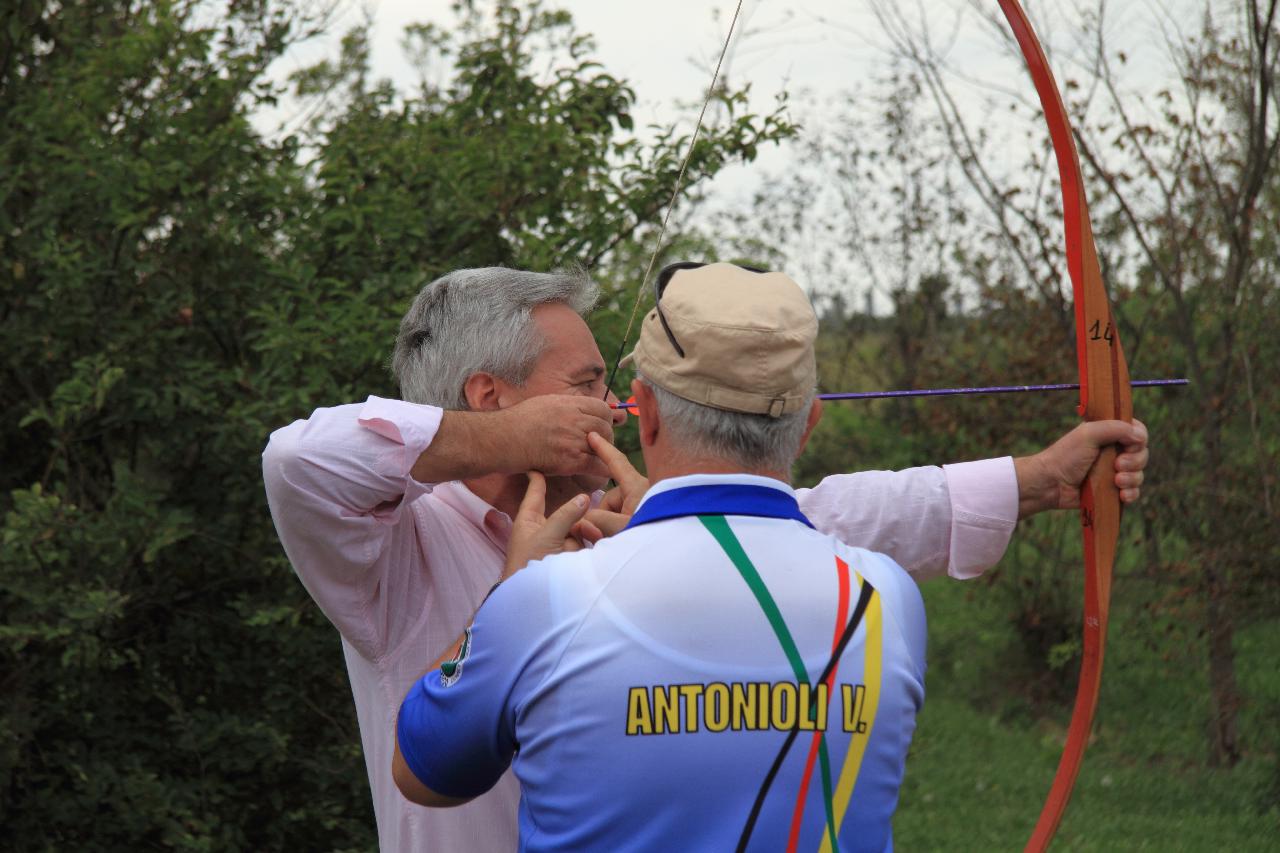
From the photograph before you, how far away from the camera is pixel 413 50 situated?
24.7 ft

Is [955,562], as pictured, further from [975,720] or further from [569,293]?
[975,720]

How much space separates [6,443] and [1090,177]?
5205 mm

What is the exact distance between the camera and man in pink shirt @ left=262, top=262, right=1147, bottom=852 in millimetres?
1923

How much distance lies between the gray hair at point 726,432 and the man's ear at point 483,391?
0.72 metres

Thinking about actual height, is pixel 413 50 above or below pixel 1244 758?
above

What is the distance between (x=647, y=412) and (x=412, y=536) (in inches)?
25.4

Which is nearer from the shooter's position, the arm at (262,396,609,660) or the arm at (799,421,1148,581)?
the arm at (262,396,609,660)

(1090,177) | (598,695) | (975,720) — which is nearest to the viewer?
(598,695)

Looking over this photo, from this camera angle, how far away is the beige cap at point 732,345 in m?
1.53

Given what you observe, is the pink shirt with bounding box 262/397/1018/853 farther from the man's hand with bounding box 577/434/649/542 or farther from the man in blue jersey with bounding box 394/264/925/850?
the man in blue jersey with bounding box 394/264/925/850

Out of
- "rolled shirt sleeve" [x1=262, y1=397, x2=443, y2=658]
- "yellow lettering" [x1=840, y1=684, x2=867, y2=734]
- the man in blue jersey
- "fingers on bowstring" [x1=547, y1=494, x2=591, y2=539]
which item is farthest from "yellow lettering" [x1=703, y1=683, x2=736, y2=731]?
"rolled shirt sleeve" [x1=262, y1=397, x2=443, y2=658]

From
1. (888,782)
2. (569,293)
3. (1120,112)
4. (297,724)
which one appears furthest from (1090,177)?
(888,782)

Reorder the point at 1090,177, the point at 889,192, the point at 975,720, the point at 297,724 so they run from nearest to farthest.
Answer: the point at 297,724 < the point at 1090,177 < the point at 975,720 < the point at 889,192

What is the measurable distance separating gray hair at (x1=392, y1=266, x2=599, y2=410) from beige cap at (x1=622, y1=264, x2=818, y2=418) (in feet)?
2.22
